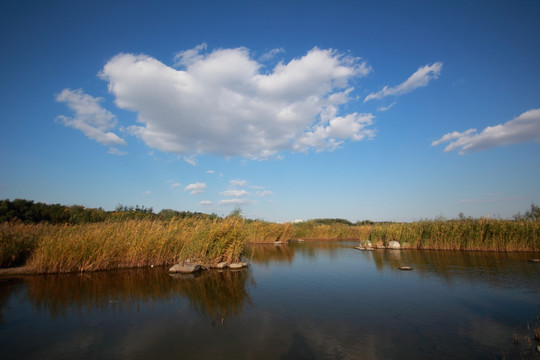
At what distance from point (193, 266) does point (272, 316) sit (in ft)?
27.4

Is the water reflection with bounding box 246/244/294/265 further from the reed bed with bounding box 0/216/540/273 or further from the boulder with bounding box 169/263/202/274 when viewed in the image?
the boulder with bounding box 169/263/202/274

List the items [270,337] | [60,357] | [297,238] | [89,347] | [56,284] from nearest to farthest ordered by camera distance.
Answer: [60,357]
[89,347]
[270,337]
[56,284]
[297,238]

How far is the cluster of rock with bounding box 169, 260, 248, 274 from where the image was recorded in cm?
1514

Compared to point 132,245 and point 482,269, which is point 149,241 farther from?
point 482,269

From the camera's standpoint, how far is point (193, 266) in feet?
50.1

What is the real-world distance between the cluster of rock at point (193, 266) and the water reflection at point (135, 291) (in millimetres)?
640

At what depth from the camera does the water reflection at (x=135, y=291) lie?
9172 mm

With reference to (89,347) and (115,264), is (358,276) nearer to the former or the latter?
(89,347)

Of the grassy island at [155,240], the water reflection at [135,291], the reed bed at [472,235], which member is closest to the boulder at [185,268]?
the water reflection at [135,291]

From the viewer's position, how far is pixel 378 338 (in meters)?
6.57

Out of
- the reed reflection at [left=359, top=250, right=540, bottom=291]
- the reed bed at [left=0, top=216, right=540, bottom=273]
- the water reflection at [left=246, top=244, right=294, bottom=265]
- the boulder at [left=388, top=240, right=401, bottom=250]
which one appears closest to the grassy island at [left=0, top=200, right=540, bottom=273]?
the reed bed at [left=0, top=216, right=540, bottom=273]

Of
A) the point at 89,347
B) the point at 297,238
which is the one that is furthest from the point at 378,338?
the point at 297,238

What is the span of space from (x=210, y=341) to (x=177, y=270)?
972 cm

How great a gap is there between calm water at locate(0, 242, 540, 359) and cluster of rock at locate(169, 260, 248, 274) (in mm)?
1156
